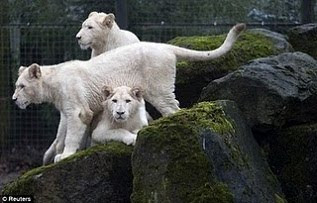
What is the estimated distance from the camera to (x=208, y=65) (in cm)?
962

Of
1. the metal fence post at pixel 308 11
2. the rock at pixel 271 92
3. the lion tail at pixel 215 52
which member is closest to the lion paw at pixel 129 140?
the rock at pixel 271 92

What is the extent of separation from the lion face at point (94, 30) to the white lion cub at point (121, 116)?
44.9 inches

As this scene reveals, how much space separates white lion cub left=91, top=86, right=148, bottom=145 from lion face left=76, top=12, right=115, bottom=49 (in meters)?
1.14

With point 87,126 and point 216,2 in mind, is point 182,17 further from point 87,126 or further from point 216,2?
point 87,126

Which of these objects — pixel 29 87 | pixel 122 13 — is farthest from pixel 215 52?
pixel 122 13

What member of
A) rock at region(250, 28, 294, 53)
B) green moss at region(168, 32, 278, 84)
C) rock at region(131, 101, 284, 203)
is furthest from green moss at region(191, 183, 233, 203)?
rock at region(250, 28, 294, 53)

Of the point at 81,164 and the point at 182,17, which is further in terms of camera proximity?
the point at 182,17

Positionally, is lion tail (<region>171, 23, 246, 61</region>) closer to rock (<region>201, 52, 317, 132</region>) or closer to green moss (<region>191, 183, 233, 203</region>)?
rock (<region>201, 52, 317, 132</region>)

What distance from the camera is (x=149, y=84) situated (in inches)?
334

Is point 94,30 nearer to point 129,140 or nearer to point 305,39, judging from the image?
point 129,140

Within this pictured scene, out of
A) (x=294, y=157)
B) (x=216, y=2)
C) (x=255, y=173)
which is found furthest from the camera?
(x=216, y=2)

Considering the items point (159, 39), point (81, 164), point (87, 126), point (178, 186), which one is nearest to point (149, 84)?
point (87, 126)

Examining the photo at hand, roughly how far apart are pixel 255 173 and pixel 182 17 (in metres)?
4.85

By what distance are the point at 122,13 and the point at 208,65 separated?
2.33 m
